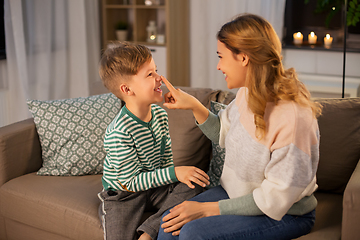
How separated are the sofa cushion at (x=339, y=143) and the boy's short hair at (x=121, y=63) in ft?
2.60

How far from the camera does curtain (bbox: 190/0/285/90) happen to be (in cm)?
346

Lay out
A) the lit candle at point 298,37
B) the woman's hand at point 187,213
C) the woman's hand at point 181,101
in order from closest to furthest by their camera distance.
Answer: the woman's hand at point 187,213 < the woman's hand at point 181,101 < the lit candle at point 298,37

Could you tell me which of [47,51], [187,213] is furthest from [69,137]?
[47,51]

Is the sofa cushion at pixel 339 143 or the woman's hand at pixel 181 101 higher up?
the woman's hand at pixel 181 101

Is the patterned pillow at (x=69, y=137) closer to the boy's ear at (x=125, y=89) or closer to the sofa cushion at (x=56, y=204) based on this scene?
the sofa cushion at (x=56, y=204)

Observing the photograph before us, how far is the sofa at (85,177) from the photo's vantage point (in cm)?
161

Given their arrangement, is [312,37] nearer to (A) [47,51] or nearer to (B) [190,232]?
(A) [47,51]

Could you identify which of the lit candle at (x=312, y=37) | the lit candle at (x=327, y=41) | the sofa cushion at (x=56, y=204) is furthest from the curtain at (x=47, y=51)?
the lit candle at (x=327, y=41)

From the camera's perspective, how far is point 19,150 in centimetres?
187

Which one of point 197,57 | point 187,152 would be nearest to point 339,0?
point 197,57

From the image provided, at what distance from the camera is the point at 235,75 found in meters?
1.29

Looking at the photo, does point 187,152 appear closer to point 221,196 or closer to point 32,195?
point 221,196

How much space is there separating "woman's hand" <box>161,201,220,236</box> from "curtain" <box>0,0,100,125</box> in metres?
2.04

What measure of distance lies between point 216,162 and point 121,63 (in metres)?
0.63
